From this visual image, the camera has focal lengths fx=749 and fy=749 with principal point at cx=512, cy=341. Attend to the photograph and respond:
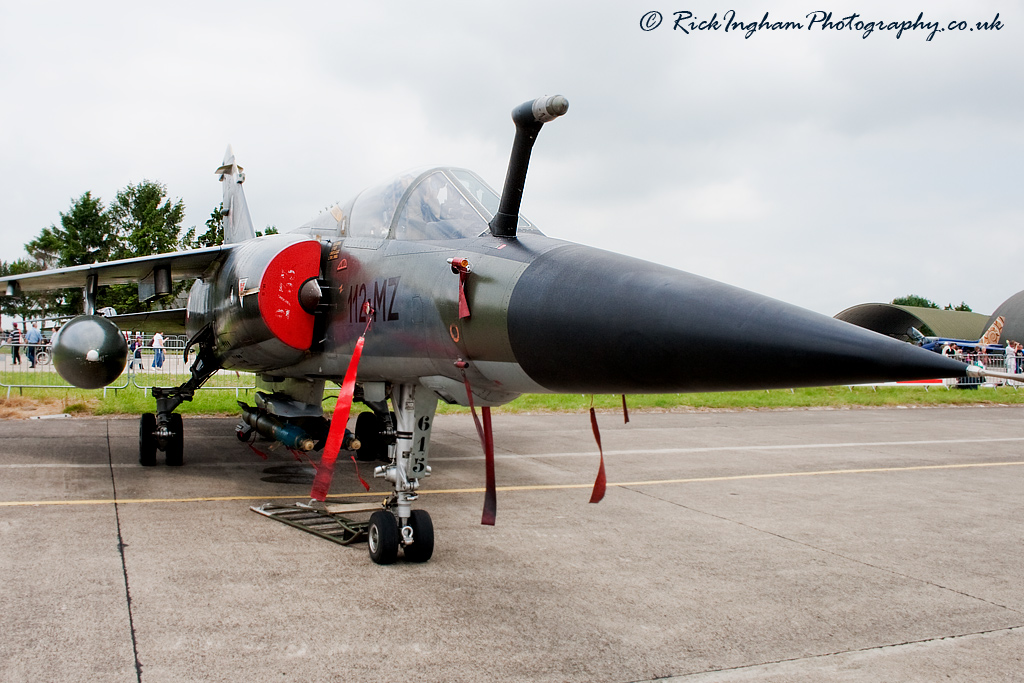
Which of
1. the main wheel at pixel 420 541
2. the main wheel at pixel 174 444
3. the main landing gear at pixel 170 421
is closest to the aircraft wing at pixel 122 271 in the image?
the main landing gear at pixel 170 421

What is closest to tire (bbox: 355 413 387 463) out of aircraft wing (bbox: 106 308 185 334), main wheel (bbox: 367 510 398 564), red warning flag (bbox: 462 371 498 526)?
aircraft wing (bbox: 106 308 185 334)

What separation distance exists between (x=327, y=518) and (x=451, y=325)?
2.73 metres

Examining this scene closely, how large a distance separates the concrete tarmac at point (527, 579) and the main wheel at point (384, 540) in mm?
75

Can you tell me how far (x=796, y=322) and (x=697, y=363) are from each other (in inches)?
14.4

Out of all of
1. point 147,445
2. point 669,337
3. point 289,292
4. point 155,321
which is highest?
point 155,321

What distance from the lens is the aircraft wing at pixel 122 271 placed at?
790 cm

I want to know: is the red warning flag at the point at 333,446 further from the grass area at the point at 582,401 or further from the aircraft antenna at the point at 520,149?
the grass area at the point at 582,401

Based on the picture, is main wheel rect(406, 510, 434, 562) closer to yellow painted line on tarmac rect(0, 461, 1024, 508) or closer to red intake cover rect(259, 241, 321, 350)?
red intake cover rect(259, 241, 321, 350)

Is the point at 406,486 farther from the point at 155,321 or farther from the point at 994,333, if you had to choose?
the point at 994,333

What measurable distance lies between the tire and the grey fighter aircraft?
1464 millimetres

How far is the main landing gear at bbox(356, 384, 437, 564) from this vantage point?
466 cm

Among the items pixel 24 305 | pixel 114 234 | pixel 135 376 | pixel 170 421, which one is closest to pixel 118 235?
pixel 114 234

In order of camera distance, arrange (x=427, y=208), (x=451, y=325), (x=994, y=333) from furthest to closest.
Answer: (x=994, y=333) < (x=427, y=208) < (x=451, y=325)

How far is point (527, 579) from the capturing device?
4.50 meters
